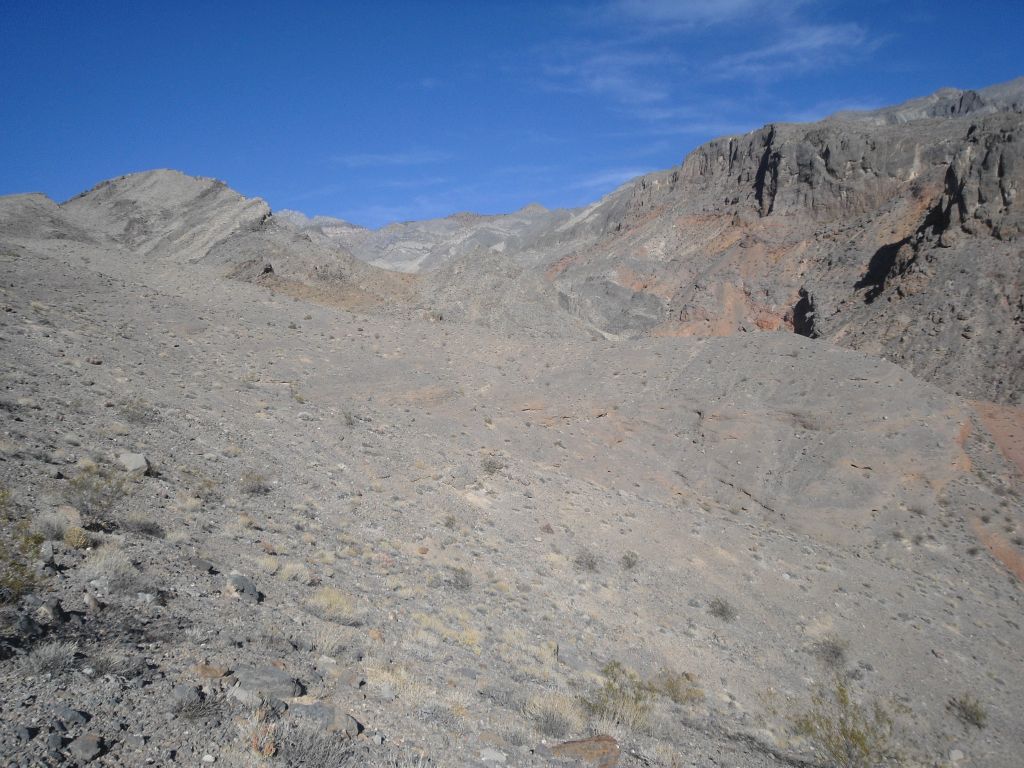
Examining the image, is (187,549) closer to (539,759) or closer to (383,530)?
(383,530)

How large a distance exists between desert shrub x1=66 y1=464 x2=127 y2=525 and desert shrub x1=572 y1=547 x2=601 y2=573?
25.0 feet

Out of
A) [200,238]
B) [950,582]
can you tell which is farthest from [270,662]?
[200,238]

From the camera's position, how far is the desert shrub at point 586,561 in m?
11.4

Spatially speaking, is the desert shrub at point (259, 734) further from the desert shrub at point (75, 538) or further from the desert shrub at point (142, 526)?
the desert shrub at point (142, 526)

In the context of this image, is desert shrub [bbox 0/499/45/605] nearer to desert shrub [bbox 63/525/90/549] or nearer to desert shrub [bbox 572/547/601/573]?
desert shrub [bbox 63/525/90/549]

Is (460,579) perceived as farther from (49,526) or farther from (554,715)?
(49,526)

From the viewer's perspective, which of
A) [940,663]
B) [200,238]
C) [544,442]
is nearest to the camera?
[940,663]

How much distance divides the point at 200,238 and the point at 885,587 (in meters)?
36.1

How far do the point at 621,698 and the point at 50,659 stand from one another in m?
5.88

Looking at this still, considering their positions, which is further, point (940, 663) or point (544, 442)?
point (544, 442)

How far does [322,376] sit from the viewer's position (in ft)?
54.6

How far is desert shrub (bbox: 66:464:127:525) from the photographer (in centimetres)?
687

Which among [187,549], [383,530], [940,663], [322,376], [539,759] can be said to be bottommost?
[940,663]

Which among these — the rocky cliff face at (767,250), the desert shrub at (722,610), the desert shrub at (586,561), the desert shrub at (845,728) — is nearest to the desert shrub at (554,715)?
the desert shrub at (845,728)
